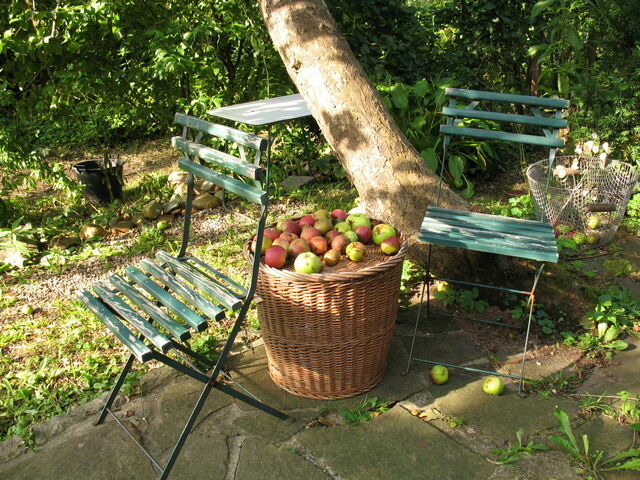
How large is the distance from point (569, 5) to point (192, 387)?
562 centimetres

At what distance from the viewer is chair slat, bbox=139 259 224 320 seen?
2348 millimetres

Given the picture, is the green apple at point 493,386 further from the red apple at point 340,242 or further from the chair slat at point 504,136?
the chair slat at point 504,136

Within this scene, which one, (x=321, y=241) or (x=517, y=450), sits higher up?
(x=321, y=241)

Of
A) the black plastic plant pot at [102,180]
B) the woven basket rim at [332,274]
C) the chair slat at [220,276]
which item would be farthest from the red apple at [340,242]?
the black plastic plant pot at [102,180]

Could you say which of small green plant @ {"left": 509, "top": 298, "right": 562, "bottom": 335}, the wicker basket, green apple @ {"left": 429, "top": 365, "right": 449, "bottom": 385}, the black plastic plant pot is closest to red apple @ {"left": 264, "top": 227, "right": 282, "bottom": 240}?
the wicker basket

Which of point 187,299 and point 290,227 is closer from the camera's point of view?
point 187,299

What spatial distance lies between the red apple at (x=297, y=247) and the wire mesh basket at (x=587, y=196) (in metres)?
2.14

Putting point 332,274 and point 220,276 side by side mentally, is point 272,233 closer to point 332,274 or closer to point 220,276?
point 220,276

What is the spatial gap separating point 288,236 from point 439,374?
104 centimetres

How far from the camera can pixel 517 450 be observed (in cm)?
238

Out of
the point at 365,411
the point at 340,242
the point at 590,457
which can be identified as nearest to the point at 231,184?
the point at 340,242

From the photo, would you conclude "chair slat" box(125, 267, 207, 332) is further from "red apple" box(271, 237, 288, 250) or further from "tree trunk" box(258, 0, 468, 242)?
"tree trunk" box(258, 0, 468, 242)

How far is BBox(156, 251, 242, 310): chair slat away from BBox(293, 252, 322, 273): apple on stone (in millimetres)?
308

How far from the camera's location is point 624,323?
127 inches
